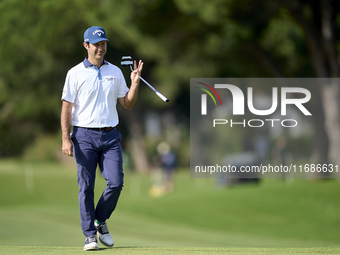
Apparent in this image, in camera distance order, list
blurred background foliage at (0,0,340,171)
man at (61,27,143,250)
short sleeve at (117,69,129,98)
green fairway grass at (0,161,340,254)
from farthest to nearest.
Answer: blurred background foliage at (0,0,340,171)
green fairway grass at (0,161,340,254)
short sleeve at (117,69,129,98)
man at (61,27,143,250)

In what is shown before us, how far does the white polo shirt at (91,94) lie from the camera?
6234mm

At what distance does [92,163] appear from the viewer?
6355 mm

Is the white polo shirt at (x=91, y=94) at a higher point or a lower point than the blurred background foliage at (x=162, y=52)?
lower

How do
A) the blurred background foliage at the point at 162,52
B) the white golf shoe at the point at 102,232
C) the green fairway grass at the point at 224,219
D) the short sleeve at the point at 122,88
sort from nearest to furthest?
the short sleeve at the point at 122,88 → the white golf shoe at the point at 102,232 → the green fairway grass at the point at 224,219 → the blurred background foliage at the point at 162,52

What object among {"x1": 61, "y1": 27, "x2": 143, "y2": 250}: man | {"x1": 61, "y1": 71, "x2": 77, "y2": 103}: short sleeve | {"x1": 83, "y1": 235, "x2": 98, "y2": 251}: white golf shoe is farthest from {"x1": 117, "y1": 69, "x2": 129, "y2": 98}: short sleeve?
{"x1": 83, "y1": 235, "x2": 98, "y2": 251}: white golf shoe

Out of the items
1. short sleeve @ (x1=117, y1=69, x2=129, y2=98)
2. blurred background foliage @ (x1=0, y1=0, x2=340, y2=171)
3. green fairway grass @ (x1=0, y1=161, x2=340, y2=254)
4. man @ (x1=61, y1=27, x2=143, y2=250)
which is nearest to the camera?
man @ (x1=61, y1=27, x2=143, y2=250)

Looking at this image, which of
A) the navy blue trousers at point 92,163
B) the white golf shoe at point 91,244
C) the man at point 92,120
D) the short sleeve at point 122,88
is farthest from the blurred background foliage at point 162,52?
the white golf shoe at point 91,244

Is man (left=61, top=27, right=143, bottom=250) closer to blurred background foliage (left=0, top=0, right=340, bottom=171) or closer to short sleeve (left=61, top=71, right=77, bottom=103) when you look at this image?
short sleeve (left=61, top=71, right=77, bottom=103)

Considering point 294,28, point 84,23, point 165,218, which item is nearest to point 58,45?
point 84,23

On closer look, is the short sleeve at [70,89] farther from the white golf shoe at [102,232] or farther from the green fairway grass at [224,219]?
the green fairway grass at [224,219]

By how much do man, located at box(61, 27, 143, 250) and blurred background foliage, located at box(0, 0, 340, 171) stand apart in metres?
11.2

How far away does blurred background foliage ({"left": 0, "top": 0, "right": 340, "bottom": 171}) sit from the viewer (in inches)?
703

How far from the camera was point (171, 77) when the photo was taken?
30.4 m

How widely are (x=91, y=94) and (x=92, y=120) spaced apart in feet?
0.79
